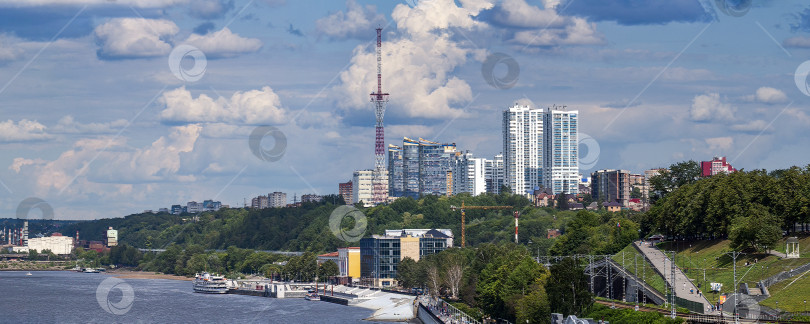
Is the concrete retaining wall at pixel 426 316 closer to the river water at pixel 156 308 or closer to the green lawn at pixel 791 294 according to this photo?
the river water at pixel 156 308

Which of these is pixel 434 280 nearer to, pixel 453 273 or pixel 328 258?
pixel 453 273

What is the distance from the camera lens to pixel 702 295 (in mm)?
74625

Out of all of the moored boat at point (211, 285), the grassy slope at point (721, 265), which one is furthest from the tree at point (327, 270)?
the grassy slope at point (721, 265)

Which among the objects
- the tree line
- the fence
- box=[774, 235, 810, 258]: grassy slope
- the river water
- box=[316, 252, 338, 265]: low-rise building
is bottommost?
the river water

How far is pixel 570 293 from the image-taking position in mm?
74375

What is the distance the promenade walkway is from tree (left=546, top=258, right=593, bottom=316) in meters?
6.14

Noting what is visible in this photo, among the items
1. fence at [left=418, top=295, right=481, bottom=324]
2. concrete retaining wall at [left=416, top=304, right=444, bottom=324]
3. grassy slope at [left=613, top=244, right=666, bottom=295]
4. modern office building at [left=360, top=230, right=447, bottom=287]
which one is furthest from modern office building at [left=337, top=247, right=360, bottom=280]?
grassy slope at [left=613, top=244, right=666, bottom=295]

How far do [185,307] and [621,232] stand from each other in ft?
188

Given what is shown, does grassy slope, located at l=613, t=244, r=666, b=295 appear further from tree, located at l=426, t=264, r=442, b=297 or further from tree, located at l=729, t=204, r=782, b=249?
tree, located at l=426, t=264, r=442, b=297

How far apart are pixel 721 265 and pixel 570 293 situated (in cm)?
1635

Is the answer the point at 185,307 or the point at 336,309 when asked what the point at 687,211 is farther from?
the point at 185,307

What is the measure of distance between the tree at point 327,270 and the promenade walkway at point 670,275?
7884 cm

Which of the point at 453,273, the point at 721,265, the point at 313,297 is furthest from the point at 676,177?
the point at 313,297

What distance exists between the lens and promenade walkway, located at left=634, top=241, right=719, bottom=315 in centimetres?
7346
